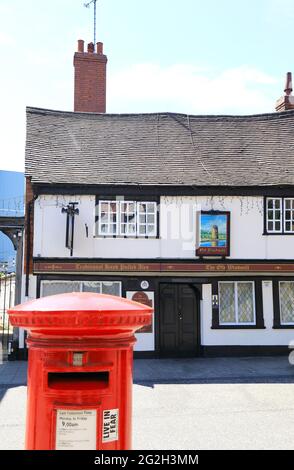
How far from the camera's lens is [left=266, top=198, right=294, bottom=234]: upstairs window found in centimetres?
1602

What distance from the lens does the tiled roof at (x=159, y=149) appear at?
629 inches

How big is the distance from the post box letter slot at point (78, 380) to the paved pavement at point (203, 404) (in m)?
4.82

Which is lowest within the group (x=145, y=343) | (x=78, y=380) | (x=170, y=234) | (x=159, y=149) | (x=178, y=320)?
(x=145, y=343)

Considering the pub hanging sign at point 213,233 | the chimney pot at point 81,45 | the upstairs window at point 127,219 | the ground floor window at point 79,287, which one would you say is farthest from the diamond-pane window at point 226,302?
the chimney pot at point 81,45

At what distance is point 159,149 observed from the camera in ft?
57.6

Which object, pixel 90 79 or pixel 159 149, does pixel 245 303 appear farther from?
pixel 90 79

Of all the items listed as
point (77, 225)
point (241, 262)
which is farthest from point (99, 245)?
point (241, 262)

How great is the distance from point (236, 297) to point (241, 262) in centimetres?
126

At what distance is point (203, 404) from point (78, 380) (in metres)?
7.74

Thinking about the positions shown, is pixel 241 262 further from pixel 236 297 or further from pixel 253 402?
pixel 253 402

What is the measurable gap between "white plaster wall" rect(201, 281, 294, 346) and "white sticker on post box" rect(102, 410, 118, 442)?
13.2 metres

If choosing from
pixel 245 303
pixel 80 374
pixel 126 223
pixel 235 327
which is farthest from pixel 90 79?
pixel 80 374

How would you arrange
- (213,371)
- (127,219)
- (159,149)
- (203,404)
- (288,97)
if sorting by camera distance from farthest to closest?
(288,97) < (159,149) < (127,219) < (213,371) < (203,404)

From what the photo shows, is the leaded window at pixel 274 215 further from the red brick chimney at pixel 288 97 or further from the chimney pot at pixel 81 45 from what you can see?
the chimney pot at pixel 81 45
